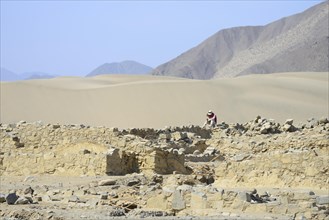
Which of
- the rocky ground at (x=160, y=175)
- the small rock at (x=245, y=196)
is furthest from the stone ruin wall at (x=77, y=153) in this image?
the small rock at (x=245, y=196)

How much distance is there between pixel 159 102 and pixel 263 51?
56.8 metres

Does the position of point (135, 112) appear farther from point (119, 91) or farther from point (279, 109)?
point (279, 109)

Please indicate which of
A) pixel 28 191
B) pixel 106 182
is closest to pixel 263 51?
pixel 106 182

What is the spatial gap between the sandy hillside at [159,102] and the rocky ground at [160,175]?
22.9m

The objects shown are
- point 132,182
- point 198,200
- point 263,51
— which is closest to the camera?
point 198,200

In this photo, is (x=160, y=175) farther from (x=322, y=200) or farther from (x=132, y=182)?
(x=322, y=200)

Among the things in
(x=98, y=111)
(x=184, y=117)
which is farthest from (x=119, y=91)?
(x=184, y=117)

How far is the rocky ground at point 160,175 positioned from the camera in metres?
9.66

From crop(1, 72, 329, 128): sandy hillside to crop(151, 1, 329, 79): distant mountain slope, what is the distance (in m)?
32.7

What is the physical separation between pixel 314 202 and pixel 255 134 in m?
11.0

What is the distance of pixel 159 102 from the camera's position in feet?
157

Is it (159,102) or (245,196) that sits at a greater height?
(245,196)

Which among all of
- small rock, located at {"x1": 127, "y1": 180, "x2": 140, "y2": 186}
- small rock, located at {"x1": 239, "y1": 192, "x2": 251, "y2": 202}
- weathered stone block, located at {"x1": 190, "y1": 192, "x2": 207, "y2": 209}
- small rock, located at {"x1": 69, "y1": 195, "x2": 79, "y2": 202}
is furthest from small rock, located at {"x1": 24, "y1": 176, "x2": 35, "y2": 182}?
small rock, located at {"x1": 239, "y1": 192, "x2": 251, "y2": 202}

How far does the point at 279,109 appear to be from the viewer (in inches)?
1859
